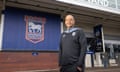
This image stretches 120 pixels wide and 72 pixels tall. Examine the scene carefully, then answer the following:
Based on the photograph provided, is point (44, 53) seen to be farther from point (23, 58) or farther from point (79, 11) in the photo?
point (79, 11)

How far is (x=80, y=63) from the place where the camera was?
214cm

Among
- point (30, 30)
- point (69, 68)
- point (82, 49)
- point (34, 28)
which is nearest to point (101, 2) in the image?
point (34, 28)

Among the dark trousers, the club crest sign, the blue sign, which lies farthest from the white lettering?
the dark trousers

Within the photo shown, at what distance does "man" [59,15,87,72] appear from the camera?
2.17m

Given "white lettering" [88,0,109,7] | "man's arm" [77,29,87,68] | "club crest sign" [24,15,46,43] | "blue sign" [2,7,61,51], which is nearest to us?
"man's arm" [77,29,87,68]

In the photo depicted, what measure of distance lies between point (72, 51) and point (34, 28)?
9.12 ft

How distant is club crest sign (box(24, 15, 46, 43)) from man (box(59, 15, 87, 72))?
8.17ft

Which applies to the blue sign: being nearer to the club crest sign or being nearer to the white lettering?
the club crest sign

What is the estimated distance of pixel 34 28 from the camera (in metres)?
4.87

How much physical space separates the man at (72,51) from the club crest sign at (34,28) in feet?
8.17

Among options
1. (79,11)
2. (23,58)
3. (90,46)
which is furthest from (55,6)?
(90,46)

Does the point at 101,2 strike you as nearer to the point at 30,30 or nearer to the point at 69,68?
the point at 30,30

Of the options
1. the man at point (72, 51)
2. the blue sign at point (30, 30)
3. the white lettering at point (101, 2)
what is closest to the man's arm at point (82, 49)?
the man at point (72, 51)

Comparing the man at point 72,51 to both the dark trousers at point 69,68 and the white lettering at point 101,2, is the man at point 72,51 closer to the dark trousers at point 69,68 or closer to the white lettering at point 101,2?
the dark trousers at point 69,68
